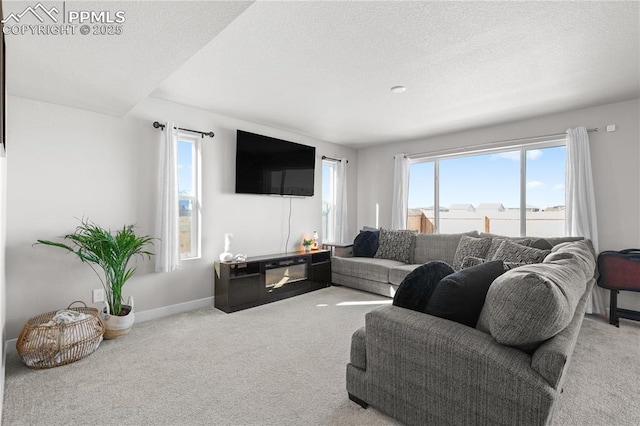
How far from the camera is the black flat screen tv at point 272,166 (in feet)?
13.4

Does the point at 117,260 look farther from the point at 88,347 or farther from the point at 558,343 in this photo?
the point at 558,343

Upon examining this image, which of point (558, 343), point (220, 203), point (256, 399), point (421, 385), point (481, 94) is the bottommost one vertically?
point (256, 399)

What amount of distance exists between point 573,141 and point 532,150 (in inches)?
20.0

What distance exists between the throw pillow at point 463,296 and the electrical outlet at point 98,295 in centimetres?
315

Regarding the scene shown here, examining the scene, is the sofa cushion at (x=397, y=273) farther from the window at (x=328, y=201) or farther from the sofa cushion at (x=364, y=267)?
the window at (x=328, y=201)

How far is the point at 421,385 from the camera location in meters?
1.52

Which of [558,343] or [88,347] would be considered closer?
[558,343]

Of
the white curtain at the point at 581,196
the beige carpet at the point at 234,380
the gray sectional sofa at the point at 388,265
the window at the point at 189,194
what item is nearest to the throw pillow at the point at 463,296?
the beige carpet at the point at 234,380

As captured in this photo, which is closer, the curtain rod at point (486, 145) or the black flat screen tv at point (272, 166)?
the curtain rod at point (486, 145)

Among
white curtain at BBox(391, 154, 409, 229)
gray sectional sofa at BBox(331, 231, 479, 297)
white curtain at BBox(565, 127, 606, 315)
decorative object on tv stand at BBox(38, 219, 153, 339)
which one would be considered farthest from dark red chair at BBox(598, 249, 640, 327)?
decorative object on tv stand at BBox(38, 219, 153, 339)

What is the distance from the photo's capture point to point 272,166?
4.39 metres

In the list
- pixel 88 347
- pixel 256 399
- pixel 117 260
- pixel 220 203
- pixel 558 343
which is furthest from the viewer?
pixel 220 203

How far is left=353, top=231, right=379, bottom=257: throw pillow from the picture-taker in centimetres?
485

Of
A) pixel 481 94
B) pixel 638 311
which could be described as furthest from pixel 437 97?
pixel 638 311
